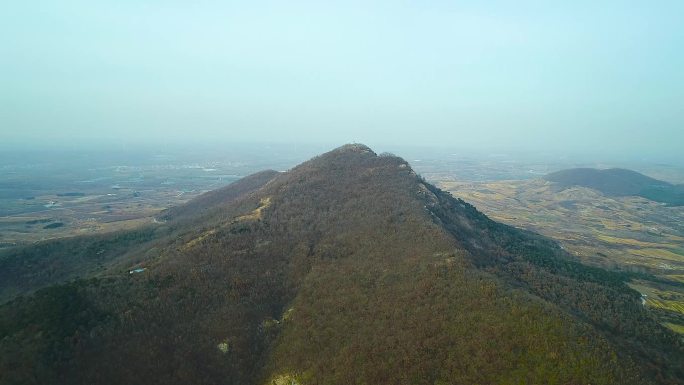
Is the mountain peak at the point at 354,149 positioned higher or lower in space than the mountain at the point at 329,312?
higher

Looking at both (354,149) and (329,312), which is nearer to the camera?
(329,312)

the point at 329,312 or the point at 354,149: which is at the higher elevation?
the point at 354,149

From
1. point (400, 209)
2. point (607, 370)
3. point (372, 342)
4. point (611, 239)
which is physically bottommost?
point (611, 239)

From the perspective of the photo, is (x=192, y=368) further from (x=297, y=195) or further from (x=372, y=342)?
(x=297, y=195)

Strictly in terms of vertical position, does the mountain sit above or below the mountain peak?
below

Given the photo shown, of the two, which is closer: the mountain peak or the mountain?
the mountain

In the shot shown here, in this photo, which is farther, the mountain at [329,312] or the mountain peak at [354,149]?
the mountain peak at [354,149]

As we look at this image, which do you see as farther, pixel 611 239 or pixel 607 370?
pixel 611 239

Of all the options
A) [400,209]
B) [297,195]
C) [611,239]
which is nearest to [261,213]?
[297,195]
